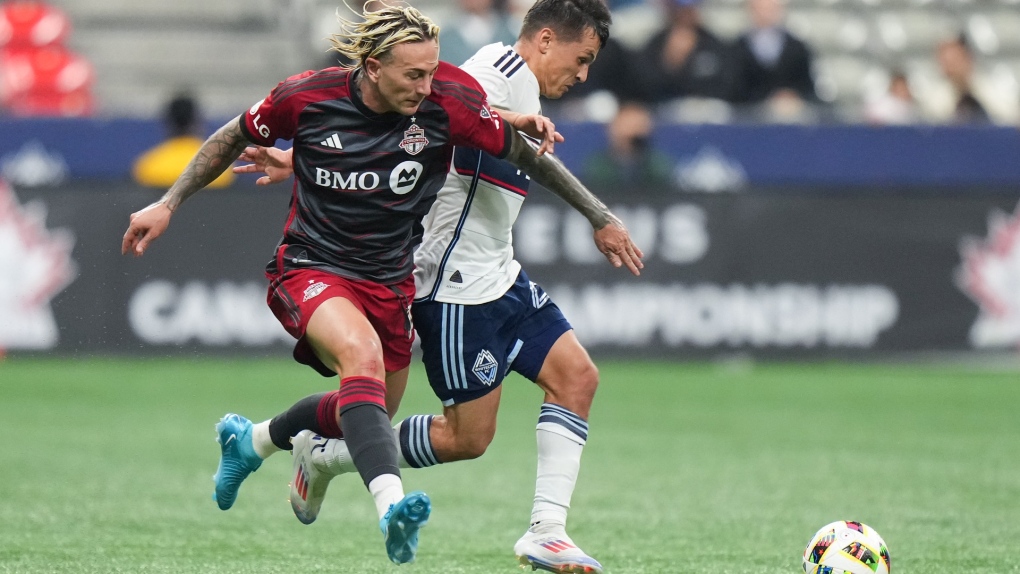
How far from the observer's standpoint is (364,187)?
5289mm

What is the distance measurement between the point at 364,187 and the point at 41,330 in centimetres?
795

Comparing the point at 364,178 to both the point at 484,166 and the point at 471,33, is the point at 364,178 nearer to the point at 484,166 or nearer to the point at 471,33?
the point at 484,166

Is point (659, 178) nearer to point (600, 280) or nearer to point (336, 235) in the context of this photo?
point (600, 280)

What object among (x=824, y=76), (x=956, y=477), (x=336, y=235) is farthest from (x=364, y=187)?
(x=824, y=76)

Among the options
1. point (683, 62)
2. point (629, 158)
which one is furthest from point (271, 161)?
point (683, 62)

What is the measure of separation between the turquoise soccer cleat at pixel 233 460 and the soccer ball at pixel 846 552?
2321 mm

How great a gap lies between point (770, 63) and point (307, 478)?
10.1 meters

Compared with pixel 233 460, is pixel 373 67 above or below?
above

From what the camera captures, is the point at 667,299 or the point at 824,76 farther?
the point at 824,76

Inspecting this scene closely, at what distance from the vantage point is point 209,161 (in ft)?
17.9

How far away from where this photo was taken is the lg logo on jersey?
5270 millimetres

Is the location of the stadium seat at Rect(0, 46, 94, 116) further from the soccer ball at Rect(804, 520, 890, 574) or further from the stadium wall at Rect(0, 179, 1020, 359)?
the soccer ball at Rect(804, 520, 890, 574)

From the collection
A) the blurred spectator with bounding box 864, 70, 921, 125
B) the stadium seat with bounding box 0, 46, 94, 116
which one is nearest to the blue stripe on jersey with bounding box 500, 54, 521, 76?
the blurred spectator with bounding box 864, 70, 921, 125

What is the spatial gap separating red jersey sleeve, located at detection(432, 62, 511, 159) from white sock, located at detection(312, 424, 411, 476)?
1293 mm
